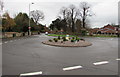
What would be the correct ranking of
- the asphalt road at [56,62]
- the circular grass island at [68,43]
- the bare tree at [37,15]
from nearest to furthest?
the asphalt road at [56,62] < the circular grass island at [68,43] < the bare tree at [37,15]

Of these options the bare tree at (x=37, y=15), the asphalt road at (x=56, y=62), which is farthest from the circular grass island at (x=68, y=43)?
the bare tree at (x=37, y=15)

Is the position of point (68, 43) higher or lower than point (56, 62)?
higher

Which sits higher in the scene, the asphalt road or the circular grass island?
the circular grass island

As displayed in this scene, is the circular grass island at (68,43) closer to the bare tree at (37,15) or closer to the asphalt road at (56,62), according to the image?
the asphalt road at (56,62)

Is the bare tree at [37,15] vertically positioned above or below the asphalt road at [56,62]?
above

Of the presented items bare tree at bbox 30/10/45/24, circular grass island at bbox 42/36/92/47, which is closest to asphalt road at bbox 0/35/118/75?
circular grass island at bbox 42/36/92/47

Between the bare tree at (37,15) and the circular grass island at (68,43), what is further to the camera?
the bare tree at (37,15)

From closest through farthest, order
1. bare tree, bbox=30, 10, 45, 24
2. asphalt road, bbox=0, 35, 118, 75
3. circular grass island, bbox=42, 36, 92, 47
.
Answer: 1. asphalt road, bbox=0, 35, 118, 75
2. circular grass island, bbox=42, 36, 92, 47
3. bare tree, bbox=30, 10, 45, 24

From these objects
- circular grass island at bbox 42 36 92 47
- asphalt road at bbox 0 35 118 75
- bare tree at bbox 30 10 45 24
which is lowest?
asphalt road at bbox 0 35 118 75

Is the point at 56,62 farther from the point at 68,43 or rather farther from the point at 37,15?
the point at 37,15

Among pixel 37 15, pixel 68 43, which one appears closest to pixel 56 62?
pixel 68 43

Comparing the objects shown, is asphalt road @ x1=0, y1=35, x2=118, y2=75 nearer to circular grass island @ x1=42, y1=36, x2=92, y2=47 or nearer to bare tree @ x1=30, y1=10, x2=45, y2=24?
circular grass island @ x1=42, y1=36, x2=92, y2=47

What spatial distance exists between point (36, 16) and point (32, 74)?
62.6m

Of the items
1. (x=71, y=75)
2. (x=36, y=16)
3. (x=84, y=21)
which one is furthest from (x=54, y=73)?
(x=36, y=16)
